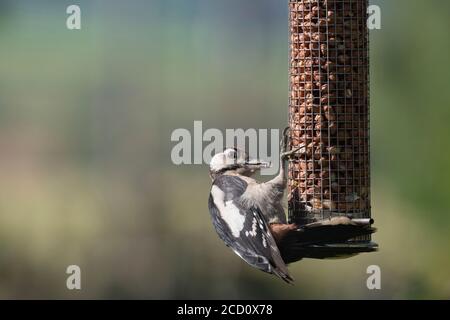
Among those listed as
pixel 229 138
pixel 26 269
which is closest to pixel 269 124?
pixel 229 138

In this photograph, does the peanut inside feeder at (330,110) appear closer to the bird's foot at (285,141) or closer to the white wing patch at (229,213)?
the bird's foot at (285,141)

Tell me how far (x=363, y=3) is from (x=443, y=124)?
8.37ft

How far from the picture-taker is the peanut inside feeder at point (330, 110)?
6715mm

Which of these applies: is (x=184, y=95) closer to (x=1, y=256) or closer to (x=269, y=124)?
(x=269, y=124)

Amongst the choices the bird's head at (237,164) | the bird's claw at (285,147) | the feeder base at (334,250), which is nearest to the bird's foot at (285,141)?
the bird's claw at (285,147)

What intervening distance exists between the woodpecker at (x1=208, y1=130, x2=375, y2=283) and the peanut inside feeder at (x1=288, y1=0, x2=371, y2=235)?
13cm

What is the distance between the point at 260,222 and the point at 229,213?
0.75 feet

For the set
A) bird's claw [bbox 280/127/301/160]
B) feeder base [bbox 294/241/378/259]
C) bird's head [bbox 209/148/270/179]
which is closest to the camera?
feeder base [bbox 294/241/378/259]

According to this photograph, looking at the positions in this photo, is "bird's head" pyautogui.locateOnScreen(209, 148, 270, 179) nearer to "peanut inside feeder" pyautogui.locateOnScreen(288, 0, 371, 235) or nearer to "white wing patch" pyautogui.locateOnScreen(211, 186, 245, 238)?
"white wing patch" pyautogui.locateOnScreen(211, 186, 245, 238)

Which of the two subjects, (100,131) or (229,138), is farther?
(100,131)

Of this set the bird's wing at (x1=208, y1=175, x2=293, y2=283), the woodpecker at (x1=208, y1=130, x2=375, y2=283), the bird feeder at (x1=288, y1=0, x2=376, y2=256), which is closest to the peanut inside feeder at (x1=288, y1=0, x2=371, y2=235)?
the bird feeder at (x1=288, y1=0, x2=376, y2=256)

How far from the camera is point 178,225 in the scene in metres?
8.88

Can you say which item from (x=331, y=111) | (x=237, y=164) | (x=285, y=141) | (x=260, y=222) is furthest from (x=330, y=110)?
(x=260, y=222)

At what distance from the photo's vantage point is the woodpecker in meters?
6.54
